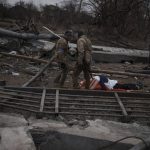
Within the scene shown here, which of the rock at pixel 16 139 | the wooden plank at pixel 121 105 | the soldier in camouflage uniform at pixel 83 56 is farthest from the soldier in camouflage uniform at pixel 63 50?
the rock at pixel 16 139

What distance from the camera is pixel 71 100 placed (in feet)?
28.2

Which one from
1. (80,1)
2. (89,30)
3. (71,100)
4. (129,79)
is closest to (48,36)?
(89,30)

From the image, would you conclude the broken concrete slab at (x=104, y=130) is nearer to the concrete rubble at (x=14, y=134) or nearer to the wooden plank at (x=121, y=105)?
the concrete rubble at (x=14, y=134)

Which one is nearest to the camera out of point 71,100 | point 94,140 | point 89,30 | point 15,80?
point 94,140

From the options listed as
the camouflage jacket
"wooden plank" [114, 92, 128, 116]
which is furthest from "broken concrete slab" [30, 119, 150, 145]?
the camouflage jacket

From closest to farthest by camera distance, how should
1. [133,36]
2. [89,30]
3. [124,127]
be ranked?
[124,127] → [89,30] → [133,36]

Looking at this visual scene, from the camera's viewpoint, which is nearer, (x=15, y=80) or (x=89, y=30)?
(x=15, y=80)

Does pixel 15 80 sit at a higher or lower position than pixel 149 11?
lower

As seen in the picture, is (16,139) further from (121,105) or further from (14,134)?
(121,105)

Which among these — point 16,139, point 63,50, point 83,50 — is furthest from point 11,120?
point 63,50

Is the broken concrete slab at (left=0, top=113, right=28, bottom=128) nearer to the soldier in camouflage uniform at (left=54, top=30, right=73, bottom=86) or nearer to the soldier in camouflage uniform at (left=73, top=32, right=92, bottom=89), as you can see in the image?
the soldier in camouflage uniform at (left=73, top=32, right=92, bottom=89)

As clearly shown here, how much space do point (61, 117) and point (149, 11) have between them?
22.4m

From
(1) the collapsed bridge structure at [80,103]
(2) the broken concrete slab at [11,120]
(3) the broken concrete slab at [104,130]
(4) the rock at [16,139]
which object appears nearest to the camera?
(4) the rock at [16,139]

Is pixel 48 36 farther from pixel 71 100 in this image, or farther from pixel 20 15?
pixel 71 100
